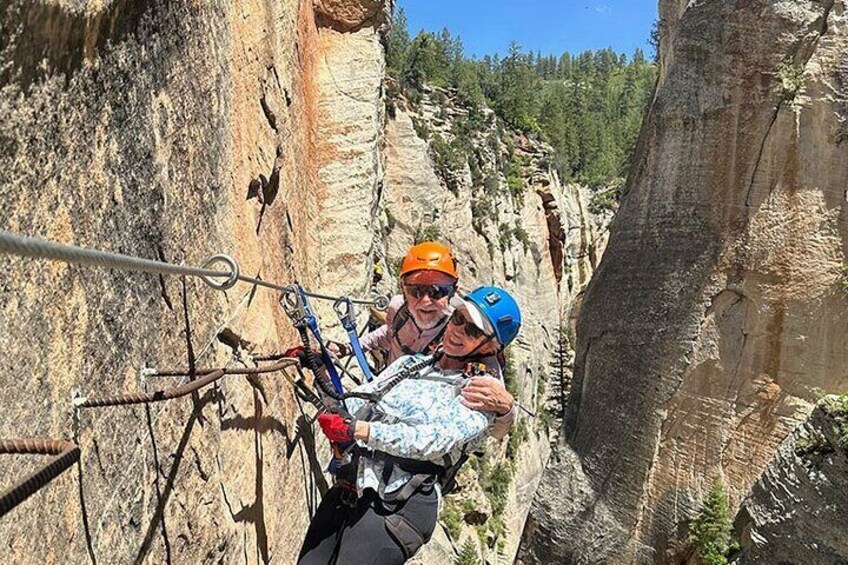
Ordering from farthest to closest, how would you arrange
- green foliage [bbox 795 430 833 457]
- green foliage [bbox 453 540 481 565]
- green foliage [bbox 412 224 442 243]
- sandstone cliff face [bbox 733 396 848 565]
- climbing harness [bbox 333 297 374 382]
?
green foliage [bbox 412 224 442 243] < green foliage [bbox 453 540 481 565] < green foliage [bbox 795 430 833 457] < sandstone cliff face [bbox 733 396 848 565] < climbing harness [bbox 333 297 374 382]

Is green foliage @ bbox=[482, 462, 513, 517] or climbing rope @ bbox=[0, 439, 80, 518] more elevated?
climbing rope @ bbox=[0, 439, 80, 518]

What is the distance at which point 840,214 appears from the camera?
8.06 m

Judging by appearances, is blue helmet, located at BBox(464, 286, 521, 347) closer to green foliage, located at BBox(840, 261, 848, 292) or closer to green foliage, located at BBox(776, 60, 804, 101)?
green foliage, located at BBox(840, 261, 848, 292)

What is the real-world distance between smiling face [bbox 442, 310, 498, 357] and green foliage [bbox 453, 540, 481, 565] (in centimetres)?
1423

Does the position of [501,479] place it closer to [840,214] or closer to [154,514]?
[840,214]

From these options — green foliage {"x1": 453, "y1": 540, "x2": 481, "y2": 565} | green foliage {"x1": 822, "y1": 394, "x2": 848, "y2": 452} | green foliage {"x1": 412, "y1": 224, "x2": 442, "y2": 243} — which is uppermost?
green foliage {"x1": 412, "y1": 224, "x2": 442, "y2": 243}

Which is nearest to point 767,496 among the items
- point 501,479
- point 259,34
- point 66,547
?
point 259,34

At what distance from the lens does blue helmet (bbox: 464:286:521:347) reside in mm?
3010

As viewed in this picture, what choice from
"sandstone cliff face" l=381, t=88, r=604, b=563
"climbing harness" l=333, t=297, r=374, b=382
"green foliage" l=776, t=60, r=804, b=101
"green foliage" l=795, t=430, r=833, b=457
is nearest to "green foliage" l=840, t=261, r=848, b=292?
"green foliage" l=795, t=430, r=833, b=457

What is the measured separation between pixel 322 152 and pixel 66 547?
4.61m

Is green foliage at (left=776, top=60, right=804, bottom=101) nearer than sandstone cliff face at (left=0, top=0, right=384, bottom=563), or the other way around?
sandstone cliff face at (left=0, top=0, right=384, bottom=563)

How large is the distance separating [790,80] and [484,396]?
277 inches

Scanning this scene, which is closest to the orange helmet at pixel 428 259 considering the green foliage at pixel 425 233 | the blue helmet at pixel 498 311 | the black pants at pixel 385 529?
the blue helmet at pixel 498 311

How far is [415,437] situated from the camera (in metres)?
2.68
